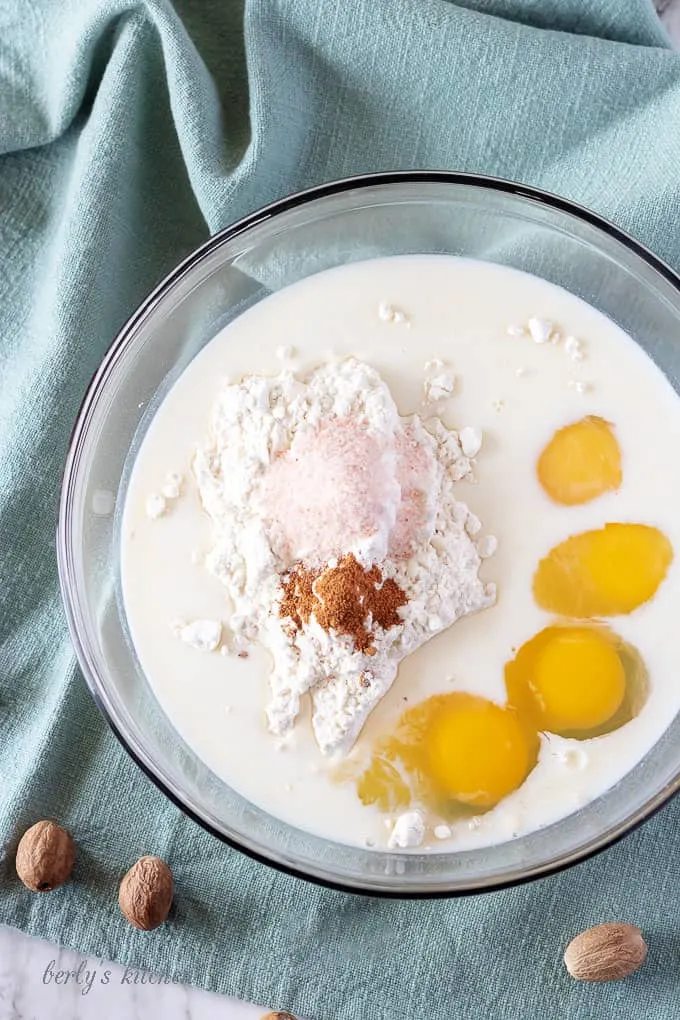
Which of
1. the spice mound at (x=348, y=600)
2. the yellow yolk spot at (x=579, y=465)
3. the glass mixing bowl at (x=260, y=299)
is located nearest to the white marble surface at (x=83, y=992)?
the glass mixing bowl at (x=260, y=299)

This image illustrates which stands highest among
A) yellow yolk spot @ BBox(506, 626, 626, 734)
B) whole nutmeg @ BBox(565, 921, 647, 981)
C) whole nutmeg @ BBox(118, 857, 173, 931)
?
yellow yolk spot @ BBox(506, 626, 626, 734)

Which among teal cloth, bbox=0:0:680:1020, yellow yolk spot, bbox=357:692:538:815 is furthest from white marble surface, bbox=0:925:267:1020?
yellow yolk spot, bbox=357:692:538:815

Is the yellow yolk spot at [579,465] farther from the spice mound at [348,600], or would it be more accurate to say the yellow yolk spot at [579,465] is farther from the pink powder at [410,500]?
the spice mound at [348,600]

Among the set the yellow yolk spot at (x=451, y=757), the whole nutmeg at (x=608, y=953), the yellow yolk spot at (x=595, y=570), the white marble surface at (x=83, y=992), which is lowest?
the white marble surface at (x=83, y=992)

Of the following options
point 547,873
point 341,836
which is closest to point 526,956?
point 547,873

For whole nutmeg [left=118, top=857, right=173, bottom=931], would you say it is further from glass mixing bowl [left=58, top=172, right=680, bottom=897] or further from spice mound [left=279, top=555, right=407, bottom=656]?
spice mound [left=279, top=555, right=407, bottom=656]

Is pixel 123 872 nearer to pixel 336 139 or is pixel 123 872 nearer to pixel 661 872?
pixel 661 872

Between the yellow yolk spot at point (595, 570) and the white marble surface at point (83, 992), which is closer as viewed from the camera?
the yellow yolk spot at point (595, 570)
